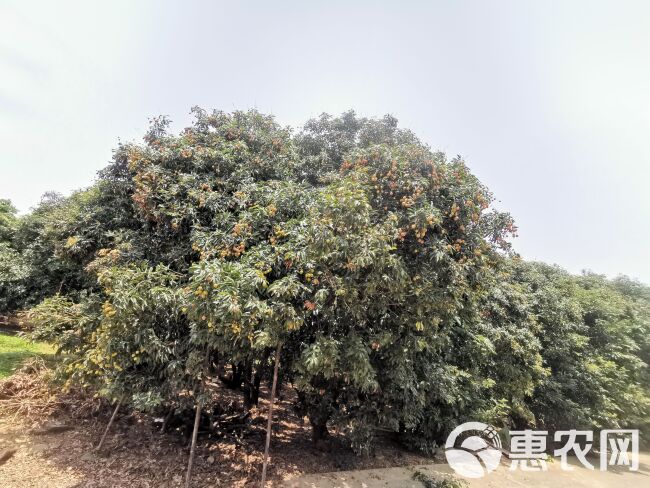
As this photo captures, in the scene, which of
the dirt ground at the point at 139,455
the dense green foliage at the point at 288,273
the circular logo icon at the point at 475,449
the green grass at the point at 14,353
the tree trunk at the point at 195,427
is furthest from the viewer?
the circular logo icon at the point at 475,449

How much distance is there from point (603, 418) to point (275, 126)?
18.6 metres

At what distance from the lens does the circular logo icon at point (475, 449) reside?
9.80 metres

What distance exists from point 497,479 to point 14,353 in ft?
53.2

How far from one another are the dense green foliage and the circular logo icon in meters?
0.47

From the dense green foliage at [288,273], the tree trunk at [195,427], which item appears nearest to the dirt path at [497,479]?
the dense green foliage at [288,273]

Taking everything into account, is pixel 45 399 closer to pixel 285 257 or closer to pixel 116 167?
pixel 116 167

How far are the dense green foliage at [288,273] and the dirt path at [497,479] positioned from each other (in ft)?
3.52

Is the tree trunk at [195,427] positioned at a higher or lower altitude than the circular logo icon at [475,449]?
higher

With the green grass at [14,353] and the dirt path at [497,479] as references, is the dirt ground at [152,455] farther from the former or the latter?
the green grass at [14,353]

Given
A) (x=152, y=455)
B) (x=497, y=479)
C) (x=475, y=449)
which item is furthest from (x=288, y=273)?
(x=475, y=449)

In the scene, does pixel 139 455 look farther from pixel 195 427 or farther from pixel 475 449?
pixel 475 449

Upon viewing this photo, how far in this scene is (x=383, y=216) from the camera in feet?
22.5

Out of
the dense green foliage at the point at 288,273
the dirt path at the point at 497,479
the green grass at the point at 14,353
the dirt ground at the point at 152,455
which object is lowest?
the dirt path at the point at 497,479

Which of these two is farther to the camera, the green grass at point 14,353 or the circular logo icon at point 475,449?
the circular logo icon at point 475,449
